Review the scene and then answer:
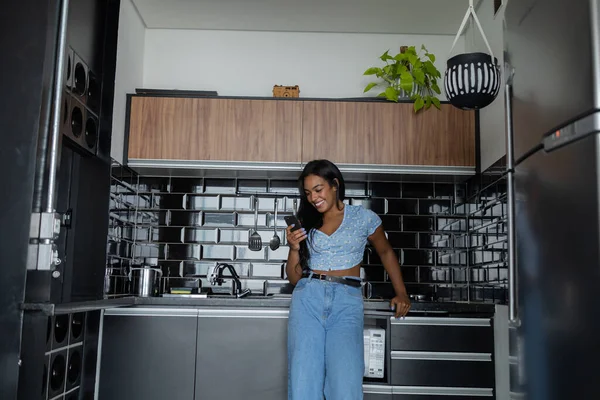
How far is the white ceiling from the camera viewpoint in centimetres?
390

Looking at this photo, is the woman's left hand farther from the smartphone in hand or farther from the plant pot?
the plant pot

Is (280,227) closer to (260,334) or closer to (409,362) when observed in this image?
(260,334)

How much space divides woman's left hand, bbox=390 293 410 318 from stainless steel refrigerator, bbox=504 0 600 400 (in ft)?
3.86

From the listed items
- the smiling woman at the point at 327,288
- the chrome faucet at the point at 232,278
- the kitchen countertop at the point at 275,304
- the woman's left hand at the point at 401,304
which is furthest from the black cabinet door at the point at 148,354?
the woman's left hand at the point at 401,304

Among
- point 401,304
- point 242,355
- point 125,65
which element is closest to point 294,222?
point 401,304

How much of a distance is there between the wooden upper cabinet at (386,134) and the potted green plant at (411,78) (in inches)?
2.9

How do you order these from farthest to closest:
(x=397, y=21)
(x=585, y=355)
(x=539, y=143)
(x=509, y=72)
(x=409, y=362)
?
(x=397, y=21)
(x=409, y=362)
(x=509, y=72)
(x=539, y=143)
(x=585, y=355)

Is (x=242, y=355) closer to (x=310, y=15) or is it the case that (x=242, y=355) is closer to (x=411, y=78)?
(x=411, y=78)

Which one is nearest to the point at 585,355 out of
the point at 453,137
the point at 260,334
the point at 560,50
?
the point at 560,50

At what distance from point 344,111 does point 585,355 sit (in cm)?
263

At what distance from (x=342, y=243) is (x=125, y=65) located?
6.19 feet

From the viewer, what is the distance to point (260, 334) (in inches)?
133

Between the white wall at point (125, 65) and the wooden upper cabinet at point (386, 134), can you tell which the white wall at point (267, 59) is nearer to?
the white wall at point (125, 65)

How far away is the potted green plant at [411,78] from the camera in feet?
12.6
